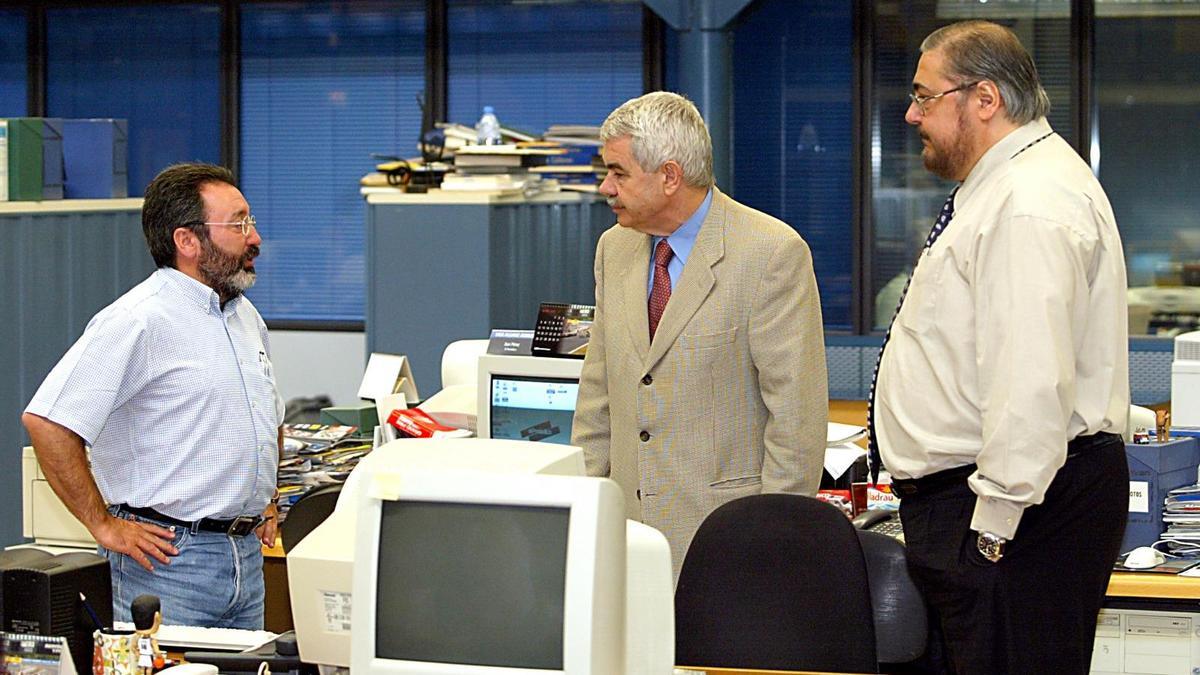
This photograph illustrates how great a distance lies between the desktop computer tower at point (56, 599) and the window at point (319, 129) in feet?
22.1

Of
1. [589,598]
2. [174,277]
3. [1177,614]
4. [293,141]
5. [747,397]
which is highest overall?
[293,141]

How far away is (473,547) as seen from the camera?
2.05 metres

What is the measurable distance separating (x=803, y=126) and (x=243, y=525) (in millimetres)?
5894

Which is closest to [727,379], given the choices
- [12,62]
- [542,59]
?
[542,59]

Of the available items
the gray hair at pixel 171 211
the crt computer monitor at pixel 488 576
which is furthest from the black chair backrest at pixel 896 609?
the gray hair at pixel 171 211

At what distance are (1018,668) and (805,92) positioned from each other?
6.24m

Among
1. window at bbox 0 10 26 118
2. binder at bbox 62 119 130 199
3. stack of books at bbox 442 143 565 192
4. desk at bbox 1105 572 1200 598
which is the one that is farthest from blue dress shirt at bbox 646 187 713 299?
window at bbox 0 10 26 118

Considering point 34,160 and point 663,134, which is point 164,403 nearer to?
point 663,134

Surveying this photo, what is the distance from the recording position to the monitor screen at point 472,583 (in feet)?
6.61

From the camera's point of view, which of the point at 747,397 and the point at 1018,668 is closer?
the point at 1018,668

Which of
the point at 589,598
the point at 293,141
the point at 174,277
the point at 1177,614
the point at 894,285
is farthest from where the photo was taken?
the point at 293,141

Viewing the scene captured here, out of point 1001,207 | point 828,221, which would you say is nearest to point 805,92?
point 828,221

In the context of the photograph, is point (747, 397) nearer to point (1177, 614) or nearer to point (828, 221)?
point (1177, 614)

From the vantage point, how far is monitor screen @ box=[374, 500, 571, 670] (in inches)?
79.3
